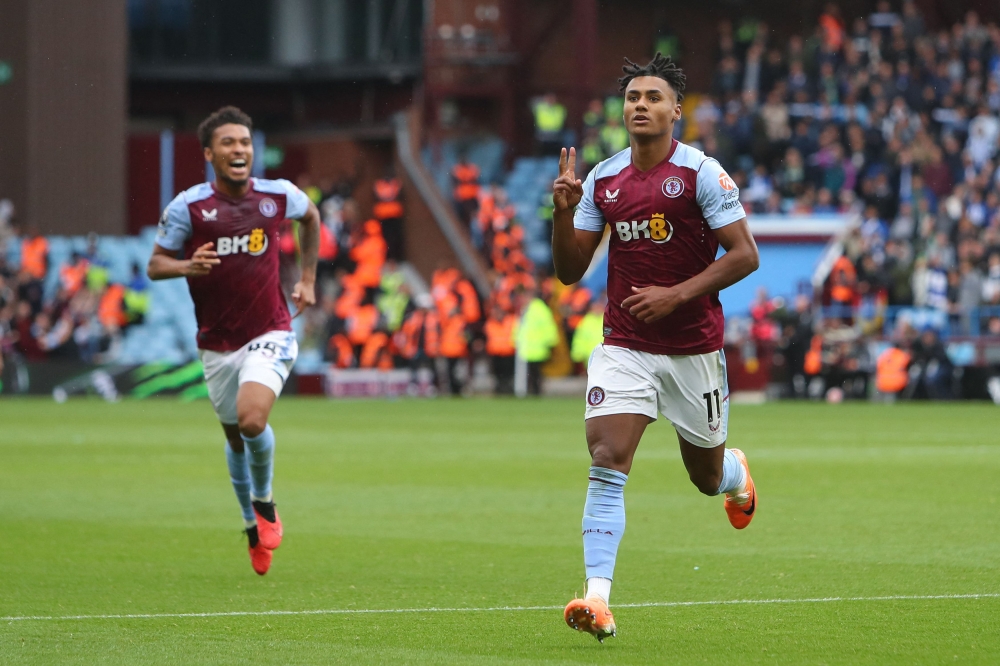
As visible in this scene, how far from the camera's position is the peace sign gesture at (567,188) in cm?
713

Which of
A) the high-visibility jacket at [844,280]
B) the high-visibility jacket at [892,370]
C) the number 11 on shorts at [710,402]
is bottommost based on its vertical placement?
the high-visibility jacket at [892,370]

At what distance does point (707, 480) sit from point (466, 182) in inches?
1187

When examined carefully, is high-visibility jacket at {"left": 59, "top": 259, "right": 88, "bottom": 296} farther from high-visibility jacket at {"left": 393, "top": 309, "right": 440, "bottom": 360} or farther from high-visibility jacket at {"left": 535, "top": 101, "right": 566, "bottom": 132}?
high-visibility jacket at {"left": 535, "top": 101, "right": 566, "bottom": 132}

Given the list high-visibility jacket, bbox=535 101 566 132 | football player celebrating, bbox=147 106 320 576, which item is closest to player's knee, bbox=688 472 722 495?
football player celebrating, bbox=147 106 320 576

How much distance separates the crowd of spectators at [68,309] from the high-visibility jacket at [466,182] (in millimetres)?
7209

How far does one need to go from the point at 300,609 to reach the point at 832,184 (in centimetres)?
2669

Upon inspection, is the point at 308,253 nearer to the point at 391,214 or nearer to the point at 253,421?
the point at 253,421

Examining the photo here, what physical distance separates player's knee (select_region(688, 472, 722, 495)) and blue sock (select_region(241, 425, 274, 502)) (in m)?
2.51

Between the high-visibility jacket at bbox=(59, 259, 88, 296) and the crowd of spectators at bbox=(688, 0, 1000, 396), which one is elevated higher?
the crowd of spectators at bbox=(688, 0, 1000, 396)

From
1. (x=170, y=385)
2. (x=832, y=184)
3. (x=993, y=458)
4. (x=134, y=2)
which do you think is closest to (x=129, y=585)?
(x=993, y=458)

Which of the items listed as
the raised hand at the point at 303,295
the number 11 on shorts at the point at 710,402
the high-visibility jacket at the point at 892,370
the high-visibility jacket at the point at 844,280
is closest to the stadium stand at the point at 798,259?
the high-visibility jacket at the point at 844,280

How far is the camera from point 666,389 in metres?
7.46

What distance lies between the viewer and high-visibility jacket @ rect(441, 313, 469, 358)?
31.0 meters

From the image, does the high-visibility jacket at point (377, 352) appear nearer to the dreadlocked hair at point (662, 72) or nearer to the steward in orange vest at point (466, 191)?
the steward in orange vest at point (466, 191)
